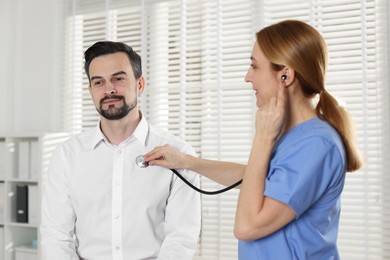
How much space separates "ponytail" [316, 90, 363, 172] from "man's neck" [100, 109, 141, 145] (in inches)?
31.4

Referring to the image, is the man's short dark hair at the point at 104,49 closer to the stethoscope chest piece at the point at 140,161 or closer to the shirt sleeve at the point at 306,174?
the stethoscope chest piece at the point at 140,161

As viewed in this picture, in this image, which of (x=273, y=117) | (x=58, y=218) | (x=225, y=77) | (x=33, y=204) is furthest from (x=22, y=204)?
(x=273, y=117)

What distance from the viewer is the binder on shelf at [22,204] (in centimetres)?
340

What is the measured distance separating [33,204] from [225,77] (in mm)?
1583

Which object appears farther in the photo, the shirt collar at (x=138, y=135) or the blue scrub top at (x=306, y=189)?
the shirt collar at (x=138, y=135)

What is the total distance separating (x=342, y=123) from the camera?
4.02 feet

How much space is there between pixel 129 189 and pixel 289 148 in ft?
2.55

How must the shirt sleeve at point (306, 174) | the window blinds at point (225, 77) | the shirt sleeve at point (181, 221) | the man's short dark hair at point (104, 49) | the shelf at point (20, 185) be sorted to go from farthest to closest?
the shelf at point (20, 185), the window blinds at point (225, 77), the man's short dark hair at point (104, 49), the shirt sleeve at point (181, 221), the shirt sleeve at point (306, 174)

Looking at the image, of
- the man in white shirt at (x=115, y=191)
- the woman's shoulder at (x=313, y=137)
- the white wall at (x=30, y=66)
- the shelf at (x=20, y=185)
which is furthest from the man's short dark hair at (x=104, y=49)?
the white wall at (x=30, y=66)

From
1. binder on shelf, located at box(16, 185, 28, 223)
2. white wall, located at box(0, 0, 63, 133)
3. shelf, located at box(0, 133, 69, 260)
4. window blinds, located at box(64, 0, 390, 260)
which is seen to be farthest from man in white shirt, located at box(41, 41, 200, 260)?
white wall, located at box(0, 0, 63, 133)

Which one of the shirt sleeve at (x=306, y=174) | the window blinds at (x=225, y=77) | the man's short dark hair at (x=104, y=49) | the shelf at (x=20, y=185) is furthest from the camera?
the shelf at (x=20, y=185)

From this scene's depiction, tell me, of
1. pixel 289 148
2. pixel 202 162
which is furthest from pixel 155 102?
pixel 289 148

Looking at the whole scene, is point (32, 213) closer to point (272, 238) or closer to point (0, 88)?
point (0, 88)

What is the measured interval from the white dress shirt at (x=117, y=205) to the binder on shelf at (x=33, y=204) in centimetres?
162
